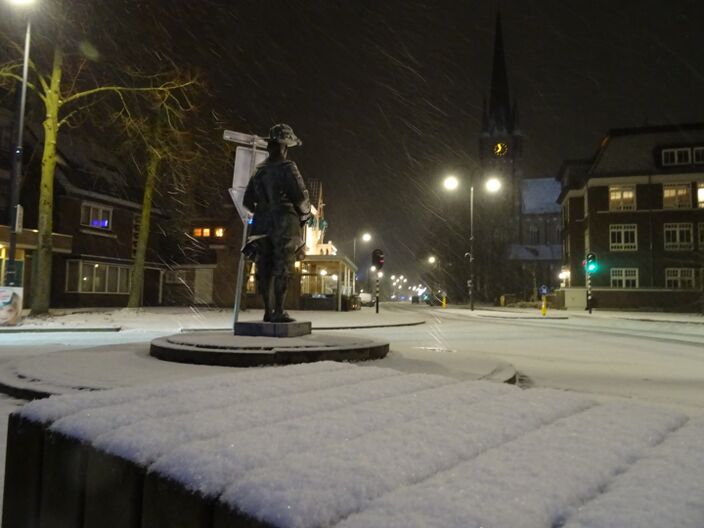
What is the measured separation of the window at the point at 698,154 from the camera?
41688 mm

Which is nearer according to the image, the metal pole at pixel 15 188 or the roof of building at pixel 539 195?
the metal pole at pixel 15 188

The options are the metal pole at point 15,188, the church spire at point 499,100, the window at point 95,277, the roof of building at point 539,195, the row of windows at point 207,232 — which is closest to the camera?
the metal pole at point 15,188

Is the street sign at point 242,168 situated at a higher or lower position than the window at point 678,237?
lower

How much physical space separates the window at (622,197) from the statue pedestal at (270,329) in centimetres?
4257

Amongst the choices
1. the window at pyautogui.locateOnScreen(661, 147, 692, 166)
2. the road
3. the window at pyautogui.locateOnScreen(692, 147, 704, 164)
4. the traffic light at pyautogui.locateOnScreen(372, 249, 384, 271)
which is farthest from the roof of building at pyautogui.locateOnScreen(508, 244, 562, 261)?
the road

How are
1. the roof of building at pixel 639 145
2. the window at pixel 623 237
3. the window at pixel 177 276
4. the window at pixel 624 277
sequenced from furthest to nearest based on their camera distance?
the window at pixel 623 237, the window at pixel 624 277, the roof of building at pixel 639 145, the window at pixel 177 276

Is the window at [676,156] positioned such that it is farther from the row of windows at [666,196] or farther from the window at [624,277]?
the window at [624,277]

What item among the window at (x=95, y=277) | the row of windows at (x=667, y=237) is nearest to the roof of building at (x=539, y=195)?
the row of windows at (x=667, y=237)

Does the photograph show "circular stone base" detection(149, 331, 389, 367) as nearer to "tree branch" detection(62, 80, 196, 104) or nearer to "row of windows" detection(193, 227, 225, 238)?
"tree branch" detection(62, 80, 196, 104)

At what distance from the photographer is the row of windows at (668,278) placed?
137 ft

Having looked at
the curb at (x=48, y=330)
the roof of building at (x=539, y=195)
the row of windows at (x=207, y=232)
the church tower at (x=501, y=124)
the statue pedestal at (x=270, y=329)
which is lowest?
the curb at (x=48, y=330)

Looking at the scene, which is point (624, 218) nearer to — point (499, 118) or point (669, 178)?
point (669, 178)

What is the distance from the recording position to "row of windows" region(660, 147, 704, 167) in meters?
41.8

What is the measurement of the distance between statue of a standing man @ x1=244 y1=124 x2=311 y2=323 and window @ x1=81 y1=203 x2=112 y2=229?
26713mm
